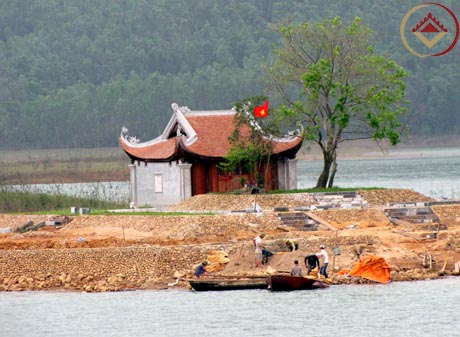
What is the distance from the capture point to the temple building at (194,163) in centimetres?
5350

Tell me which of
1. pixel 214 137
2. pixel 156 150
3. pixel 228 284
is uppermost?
pixel 214 137

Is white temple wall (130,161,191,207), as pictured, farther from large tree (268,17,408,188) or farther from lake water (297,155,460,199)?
lake water (297,155,460,199)

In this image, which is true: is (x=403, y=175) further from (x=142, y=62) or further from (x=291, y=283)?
(x=142, y=62)

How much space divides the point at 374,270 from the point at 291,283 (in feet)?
9.58

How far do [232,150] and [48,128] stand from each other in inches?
3374

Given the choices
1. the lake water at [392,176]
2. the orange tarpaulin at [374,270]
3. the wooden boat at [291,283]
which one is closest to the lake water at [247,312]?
the wooden boat at [291,283]

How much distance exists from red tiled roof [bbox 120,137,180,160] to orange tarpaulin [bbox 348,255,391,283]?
619 inches

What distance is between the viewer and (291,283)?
38.2 metres

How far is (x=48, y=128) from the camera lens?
444ft

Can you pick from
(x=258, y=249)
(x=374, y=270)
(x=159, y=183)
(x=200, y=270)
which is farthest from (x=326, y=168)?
(x=200, y=270)

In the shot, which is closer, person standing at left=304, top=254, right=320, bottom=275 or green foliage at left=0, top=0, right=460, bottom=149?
person standing at left=304, top=254, right=320, bottom=275

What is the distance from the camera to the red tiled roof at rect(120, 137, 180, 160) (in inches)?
2151

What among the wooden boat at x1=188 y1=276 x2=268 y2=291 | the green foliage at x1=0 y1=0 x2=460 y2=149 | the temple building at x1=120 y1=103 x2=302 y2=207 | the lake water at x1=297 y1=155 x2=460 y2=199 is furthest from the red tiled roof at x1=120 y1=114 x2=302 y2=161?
the green foliage at x1=0 y1=0 x2=460 y2=149

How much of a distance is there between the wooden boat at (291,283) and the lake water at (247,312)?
239mm
